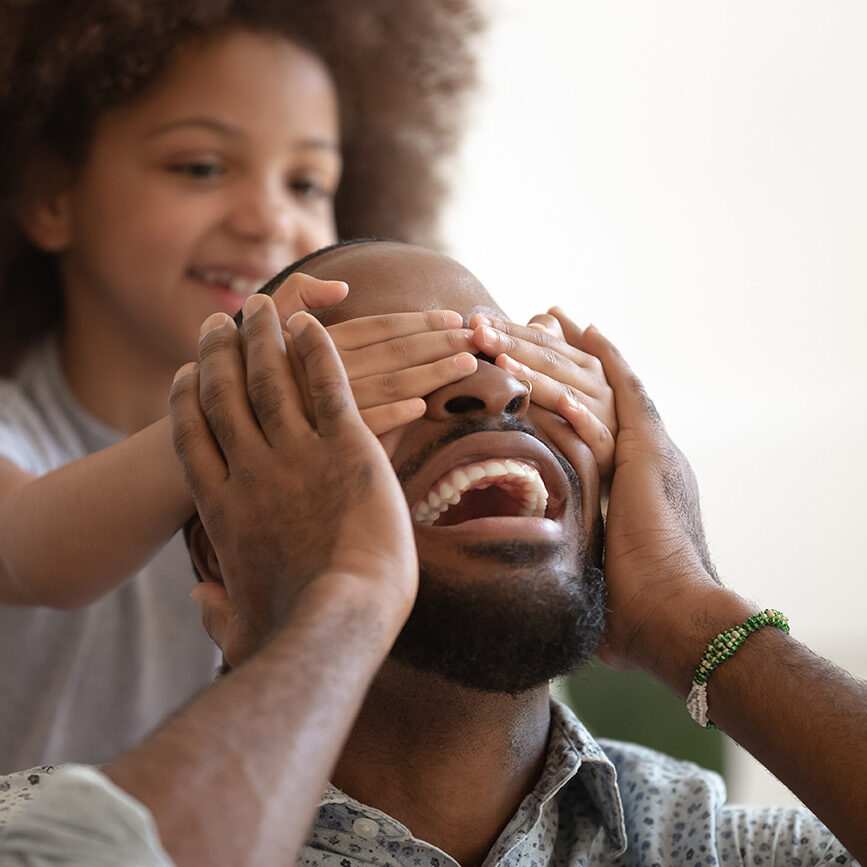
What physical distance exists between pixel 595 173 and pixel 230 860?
253cm

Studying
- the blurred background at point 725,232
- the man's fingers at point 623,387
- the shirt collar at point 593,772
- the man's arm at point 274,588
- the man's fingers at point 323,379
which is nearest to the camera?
the man's arm at point 274,588

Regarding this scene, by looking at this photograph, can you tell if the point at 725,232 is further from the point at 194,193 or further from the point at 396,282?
the point at 396,282

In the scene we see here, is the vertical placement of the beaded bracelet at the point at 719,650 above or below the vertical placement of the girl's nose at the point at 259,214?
below

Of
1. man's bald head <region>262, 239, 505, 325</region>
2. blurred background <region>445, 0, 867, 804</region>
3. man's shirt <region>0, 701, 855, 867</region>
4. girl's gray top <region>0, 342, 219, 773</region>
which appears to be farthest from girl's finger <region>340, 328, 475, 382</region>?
blurred background <region>445, 0, 867, 804</region>

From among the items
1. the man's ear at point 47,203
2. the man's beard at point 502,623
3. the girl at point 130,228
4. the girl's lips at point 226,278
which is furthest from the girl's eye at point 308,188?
the man's beard at point 502,623

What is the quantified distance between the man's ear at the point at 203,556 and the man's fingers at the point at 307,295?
277mm

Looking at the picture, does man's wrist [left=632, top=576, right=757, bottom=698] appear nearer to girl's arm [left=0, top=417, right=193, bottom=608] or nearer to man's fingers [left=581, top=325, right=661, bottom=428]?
man's fingers [left=581, top=325, right=661, bottom=428]

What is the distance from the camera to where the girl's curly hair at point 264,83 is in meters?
2.08

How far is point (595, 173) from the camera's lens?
302 cm

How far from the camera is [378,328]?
1.22 meters

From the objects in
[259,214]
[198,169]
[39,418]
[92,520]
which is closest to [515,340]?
[92,520]

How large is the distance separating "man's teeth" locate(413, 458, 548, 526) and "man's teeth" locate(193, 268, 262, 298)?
93 centimetres

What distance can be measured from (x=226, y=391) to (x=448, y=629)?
12.8 inches

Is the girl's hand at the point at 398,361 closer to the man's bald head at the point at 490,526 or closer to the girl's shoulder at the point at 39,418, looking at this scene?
the man's bald head at the point at 490,526
